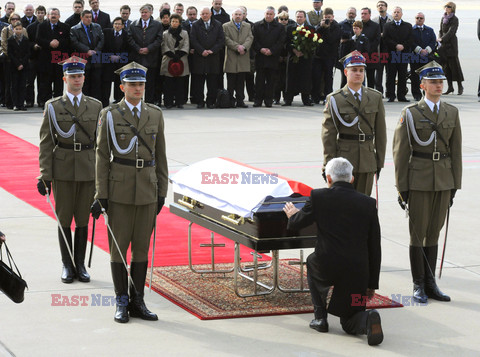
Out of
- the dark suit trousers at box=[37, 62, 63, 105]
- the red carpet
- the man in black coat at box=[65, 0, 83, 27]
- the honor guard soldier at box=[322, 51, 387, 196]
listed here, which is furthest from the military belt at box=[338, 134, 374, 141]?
the man in black coat at box=[65, 0, 83, 27]

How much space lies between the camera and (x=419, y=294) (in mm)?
7711

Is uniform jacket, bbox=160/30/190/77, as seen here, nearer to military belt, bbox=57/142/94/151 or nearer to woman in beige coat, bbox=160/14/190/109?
woman in beige coat, bbox=160/14/190/109

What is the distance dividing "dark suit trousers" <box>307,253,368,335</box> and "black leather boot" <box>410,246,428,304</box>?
44.3 inches

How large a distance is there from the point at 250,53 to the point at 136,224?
13.7 metres

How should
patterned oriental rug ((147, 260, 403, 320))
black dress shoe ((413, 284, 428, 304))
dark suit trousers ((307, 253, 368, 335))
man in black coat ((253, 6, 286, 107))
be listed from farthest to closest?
1. man in black coat ((253, 6, 286, 107))
2. black dress shoe ((413, 284, 428, 304))
3. patterned oriental rug ((147, 260, 403, 320))
4. dark suit trousers ((307, 253, 368, 335))

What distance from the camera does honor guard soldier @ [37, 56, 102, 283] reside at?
8.16 meters

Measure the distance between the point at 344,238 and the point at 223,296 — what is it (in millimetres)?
1433

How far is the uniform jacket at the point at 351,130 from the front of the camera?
28.0 ft

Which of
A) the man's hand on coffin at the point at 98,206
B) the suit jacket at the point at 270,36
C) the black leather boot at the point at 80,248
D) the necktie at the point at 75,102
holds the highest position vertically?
the suit jacket at the point at 270,36

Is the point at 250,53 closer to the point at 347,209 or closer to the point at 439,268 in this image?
the point at 439,268

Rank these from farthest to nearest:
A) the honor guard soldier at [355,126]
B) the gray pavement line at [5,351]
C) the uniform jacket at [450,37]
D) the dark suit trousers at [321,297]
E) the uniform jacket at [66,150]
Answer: the uniform jacket at [450,37], the honor guard soldier at [355,126], the uniform jacket at [66,150], the dark suit trousers at [321,297], the gray pavement line at [5,351]

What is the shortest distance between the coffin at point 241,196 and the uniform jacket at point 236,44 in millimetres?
11606

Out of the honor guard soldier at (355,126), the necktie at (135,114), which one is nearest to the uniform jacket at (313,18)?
the honor guard soldier at (355,126)

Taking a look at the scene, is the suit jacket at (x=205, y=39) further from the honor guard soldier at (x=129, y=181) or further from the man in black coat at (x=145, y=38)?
the honor guard soldier at (x=129, y=181)
